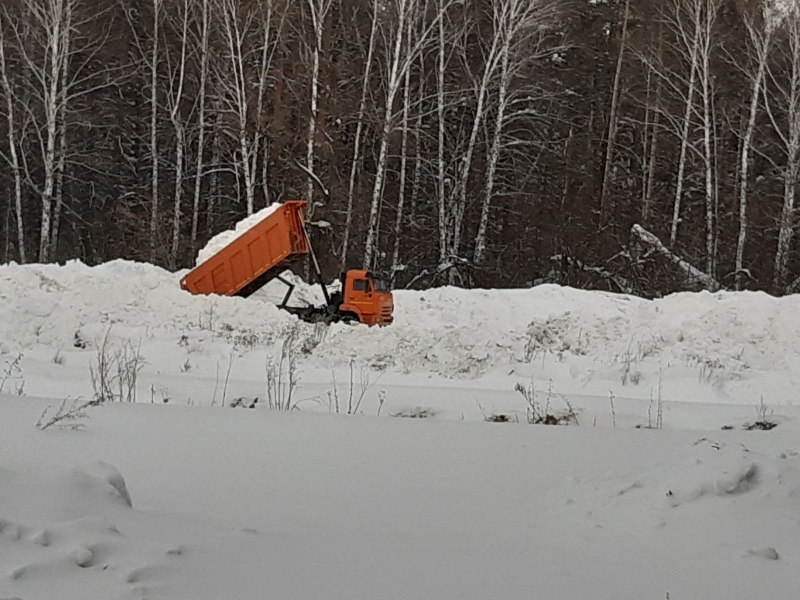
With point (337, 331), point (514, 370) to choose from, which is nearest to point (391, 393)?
point (514, 370)

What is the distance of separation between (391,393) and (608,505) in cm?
476

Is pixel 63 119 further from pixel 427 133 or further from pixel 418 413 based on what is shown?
pixel 418 413

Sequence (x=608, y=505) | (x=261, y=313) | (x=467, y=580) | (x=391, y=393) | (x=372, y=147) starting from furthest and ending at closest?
(x=372, y=147), (x=261, y=313), (x=391, y=393), (x=608, y=505), (x=467, y=580)

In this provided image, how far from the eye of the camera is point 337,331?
12.8 m

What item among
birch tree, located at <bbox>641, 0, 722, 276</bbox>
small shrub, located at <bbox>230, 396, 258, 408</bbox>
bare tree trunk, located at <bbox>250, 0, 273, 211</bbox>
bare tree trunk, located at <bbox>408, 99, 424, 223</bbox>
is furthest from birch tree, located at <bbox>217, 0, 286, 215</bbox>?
small shrub, located at <bbox>230, 396, 258, 408</bbox>

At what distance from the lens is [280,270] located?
49.5 ft

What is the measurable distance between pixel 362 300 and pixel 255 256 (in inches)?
89.6

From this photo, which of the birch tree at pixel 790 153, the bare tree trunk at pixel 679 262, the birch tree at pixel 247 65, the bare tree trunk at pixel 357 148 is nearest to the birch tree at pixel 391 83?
the bare tree trunk at pixel 357 148

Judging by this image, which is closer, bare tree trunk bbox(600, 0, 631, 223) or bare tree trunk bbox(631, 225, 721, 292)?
bare tree trunk bbox(631, 225, 721, 292)

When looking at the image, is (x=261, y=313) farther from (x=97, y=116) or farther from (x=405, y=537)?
(x=97, y=116)

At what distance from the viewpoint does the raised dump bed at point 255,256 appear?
14523mm

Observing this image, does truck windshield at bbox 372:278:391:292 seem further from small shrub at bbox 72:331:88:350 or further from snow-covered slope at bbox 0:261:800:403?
small shrub at bbox 72:331:88:350

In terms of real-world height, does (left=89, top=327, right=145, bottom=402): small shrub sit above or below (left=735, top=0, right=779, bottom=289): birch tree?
below

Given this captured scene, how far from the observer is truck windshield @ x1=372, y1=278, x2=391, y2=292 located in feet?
48.0
